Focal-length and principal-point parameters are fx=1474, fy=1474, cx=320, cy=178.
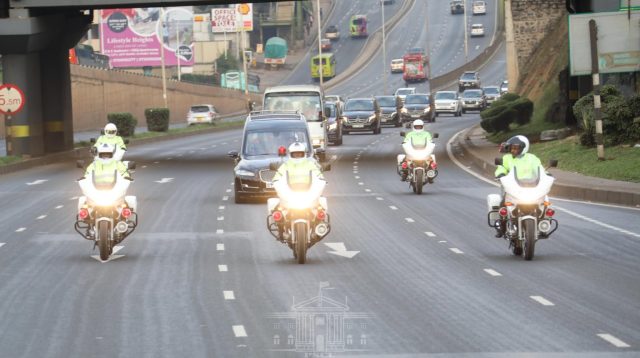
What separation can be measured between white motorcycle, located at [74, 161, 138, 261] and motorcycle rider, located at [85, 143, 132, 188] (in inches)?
2.5

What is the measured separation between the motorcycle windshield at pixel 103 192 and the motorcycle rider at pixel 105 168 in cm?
7

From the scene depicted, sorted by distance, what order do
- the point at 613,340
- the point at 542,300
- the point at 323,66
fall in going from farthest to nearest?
the point at 323,66 → the point at 542,300 → the point at 613,340

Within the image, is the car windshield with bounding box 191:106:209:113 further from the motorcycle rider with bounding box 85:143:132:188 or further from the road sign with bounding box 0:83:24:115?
the motorcycle rider with bounding box 85:143:132:188

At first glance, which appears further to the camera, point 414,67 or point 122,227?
point 414,67

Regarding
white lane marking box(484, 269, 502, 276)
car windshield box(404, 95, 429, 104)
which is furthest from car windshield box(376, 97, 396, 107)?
white lane marking box(484, 269, 502, 276)

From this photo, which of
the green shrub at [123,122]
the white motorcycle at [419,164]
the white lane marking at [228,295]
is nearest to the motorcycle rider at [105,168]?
the white lane marking at [228,295]

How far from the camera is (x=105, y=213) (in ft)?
65.4

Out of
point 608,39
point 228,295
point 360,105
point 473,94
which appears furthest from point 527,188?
point 473,94

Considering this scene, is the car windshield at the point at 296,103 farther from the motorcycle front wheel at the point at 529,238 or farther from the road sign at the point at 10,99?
the motorcycle front wheel at the point at 529,238

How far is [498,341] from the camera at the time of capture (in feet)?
41.0

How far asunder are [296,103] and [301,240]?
28842 millimetres

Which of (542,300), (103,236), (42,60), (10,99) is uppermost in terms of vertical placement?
(42,60)

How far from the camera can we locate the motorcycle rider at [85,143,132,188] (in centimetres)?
2020

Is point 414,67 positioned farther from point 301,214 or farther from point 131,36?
point 301,214
